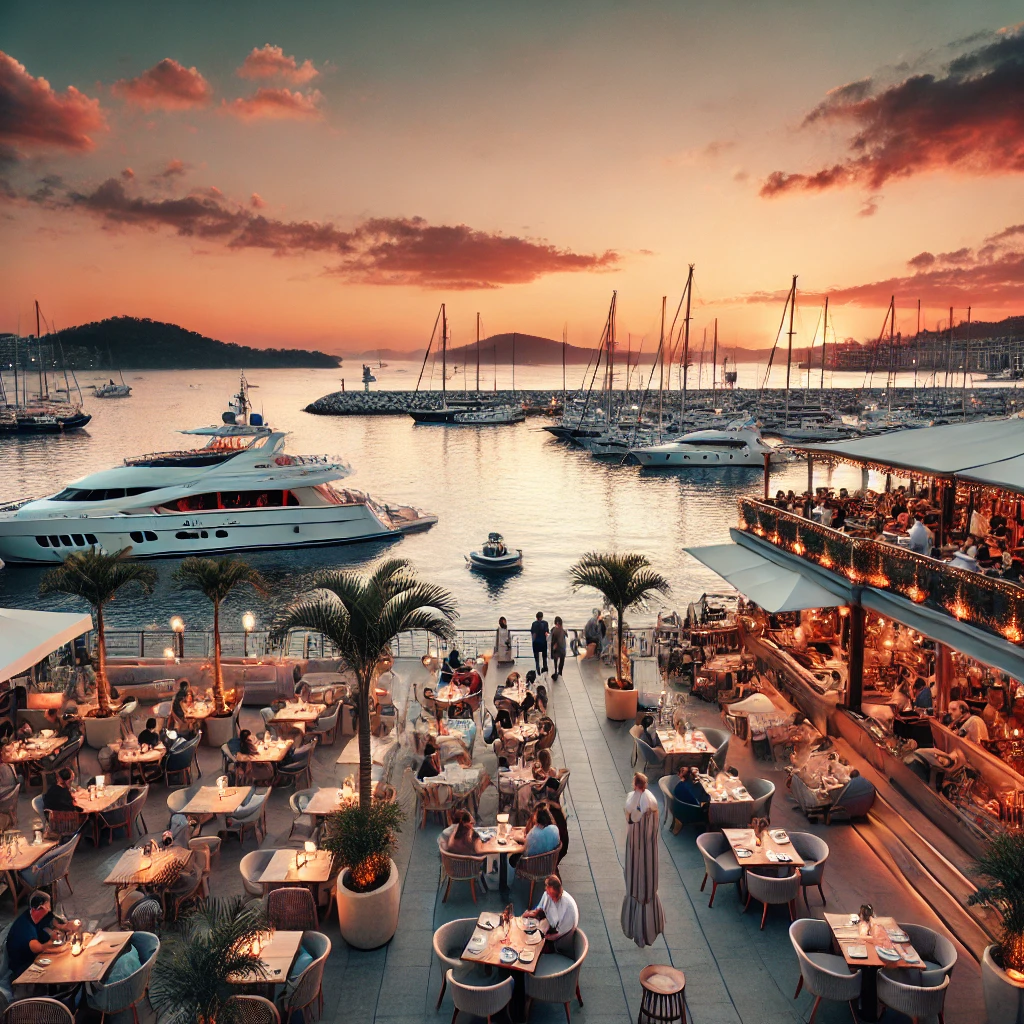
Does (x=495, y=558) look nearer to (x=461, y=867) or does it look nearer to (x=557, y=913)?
(x=461, y=867)

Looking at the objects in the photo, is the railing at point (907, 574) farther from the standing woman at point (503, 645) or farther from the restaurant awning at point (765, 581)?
the standing woman at point (503, 645)

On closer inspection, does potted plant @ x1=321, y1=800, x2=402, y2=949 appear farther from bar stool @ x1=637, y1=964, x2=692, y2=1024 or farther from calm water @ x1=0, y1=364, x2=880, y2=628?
calm water @ x1=0, y1=364, x2=880, y2=628

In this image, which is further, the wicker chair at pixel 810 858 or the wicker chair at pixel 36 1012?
the wicker chair at pixel 810 858

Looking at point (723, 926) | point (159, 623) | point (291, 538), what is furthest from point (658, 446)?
point (723, 926)

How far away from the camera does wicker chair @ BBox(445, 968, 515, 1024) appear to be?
7262 millimetres

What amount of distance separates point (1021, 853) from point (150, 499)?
1673 inches

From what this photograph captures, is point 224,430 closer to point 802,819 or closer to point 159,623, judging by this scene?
point 159,623

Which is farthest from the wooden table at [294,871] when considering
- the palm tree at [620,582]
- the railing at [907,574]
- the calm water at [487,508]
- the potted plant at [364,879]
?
the calm water at [487,508]

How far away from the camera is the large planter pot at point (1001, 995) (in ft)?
23.4

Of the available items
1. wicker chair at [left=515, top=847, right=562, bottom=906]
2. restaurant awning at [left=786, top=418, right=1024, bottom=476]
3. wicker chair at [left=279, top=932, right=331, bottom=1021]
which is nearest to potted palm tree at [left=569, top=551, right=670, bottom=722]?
restaurant awning at [left=786, top=418, right=1024, bottom=476]

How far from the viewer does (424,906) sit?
966cm

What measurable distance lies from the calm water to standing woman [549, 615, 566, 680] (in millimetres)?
13425

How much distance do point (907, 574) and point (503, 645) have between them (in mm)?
9808

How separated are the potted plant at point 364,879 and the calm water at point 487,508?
2301cm
